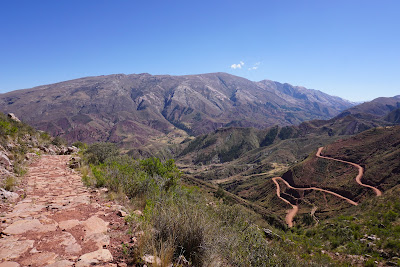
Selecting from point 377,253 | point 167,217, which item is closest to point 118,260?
point 167,217

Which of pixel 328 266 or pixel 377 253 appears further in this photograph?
pixel 377 253

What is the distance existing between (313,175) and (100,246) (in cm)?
7008

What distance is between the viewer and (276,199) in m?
60.2

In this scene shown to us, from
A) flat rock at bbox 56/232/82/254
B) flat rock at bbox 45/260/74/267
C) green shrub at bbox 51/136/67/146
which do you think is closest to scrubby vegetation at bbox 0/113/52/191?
flat rock at bbox 56/232/82/254

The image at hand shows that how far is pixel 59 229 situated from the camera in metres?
4.20

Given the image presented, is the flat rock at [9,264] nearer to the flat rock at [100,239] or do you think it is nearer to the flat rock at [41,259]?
the flat rock at [41,259]

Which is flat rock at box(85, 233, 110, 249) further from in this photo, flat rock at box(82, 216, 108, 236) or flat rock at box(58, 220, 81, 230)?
flat rock at box(58, 220, 81, 230)

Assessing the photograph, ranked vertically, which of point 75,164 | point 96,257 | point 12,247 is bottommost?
point 75,164

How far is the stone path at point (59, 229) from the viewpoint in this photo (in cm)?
321

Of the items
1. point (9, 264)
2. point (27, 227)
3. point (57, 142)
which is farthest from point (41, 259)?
point (57, 142)

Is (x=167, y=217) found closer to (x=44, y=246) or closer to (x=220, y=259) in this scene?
(x=220, y=259)

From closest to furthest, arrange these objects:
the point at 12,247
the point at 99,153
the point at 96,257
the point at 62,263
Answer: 1. the point at 62,263
2. the point at 96,257
3. the point at 12,247
4. the point at 99,153

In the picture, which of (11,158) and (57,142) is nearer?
(11,158)

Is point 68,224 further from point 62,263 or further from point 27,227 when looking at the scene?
point 62,263
